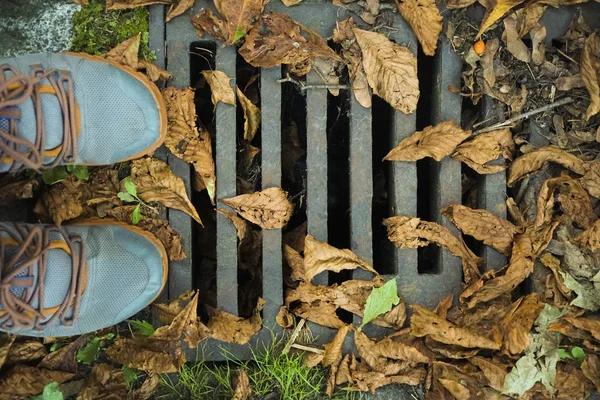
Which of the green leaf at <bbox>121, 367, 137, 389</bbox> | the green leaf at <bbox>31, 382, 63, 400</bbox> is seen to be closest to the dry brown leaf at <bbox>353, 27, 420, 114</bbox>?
the green leaf at <bbox>121, 367, 137, 389</bbox>

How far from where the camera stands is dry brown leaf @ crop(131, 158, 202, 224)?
1.82 m

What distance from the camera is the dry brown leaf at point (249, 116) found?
1848 mm

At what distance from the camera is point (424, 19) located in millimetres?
1799

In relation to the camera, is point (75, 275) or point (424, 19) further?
point (424, 19)

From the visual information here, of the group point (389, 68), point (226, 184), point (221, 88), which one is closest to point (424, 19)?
point (389, 68)

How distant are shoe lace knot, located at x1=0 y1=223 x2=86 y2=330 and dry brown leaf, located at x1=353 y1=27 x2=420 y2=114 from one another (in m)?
0.93

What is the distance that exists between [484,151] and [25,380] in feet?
4.75

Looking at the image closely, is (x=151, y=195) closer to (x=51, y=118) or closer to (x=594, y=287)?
(x=51, y=118)

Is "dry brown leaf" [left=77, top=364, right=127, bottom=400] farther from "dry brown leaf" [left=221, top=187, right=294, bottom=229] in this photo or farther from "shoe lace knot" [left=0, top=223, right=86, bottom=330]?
"dry brown leaf" [left=221, top=187, right=294, bottom=229]

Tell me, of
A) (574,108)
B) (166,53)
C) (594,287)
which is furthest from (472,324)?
(166,53)

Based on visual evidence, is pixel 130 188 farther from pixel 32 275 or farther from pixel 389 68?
pixel 389 68

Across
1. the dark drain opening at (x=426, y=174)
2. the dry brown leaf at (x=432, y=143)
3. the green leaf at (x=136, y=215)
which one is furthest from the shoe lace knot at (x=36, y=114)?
the dark drain opening at (x=426, y=174)

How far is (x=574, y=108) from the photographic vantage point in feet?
6.10

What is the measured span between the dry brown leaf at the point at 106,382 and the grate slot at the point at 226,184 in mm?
349
